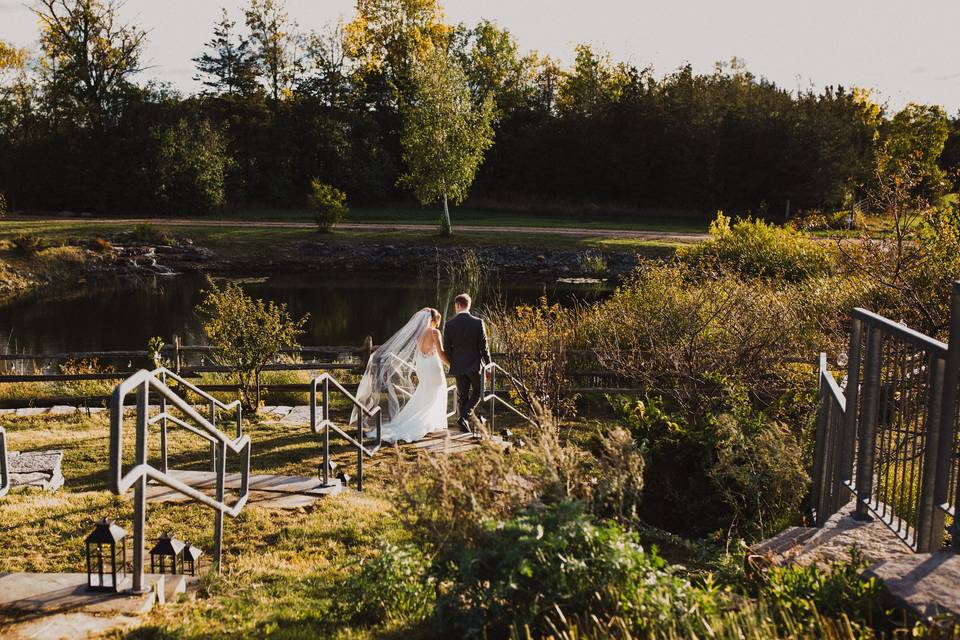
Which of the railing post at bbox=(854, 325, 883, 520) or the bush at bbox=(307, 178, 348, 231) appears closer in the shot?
the railing post at bbox=(854, 325, 883, 520)

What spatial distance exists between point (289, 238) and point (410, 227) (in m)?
6.29

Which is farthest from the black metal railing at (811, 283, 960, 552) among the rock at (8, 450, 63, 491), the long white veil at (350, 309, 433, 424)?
the rock at (8, 450, 63, 491)

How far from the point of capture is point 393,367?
1139cm

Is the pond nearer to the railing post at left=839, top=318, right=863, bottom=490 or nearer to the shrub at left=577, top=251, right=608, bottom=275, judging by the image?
the shrub at left=577, top=251, right=608, bottom=275

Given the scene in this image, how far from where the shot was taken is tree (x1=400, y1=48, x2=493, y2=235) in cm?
3409

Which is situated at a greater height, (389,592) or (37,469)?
(389,592)

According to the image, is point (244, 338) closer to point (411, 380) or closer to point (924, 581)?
point (411, 380)

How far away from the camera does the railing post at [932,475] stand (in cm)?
392

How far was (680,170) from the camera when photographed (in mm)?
47156

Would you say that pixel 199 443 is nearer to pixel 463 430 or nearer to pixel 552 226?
pixel 463 430

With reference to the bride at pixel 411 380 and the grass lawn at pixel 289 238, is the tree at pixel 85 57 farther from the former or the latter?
the bride at pixel 411 380

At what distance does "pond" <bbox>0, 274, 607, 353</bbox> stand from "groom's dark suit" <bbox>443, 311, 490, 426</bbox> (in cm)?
803

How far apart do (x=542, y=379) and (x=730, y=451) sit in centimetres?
544

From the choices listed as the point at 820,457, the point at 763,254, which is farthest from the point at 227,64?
the point at 820,457
